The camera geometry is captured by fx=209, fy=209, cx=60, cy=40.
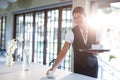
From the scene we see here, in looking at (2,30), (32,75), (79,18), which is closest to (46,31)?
(2,30)

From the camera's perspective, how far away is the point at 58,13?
216 inches

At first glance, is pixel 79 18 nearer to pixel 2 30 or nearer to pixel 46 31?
pixel 46 31

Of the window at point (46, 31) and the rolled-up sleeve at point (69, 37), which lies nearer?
the rolled-up sleeve at point (69, 37)

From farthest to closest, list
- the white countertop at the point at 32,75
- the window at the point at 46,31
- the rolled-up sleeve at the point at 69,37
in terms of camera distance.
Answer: the window at the point at 46,31 → the rolled-up sleeve at the point at 69,37 → the white countertop at the point at 32,75

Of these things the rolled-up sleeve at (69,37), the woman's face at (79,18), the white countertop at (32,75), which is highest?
the woman's face at (79,18)

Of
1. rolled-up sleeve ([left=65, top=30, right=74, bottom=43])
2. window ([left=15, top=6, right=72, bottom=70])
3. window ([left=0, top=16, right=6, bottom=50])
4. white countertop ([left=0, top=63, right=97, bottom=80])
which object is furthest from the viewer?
window ([left=0, top=16, right=6, bottom=50])

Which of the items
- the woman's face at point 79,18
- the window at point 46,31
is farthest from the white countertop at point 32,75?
the window at point 46,31

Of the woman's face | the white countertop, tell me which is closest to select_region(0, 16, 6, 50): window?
the white countertop

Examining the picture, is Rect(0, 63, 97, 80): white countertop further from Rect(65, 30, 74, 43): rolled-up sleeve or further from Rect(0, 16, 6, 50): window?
Rect(0, 16, 6, 50): window

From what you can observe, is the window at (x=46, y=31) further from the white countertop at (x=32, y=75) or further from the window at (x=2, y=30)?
the white countertop at (x=32, y=75)

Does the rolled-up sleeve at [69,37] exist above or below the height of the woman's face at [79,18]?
below

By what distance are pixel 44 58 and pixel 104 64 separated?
217cm

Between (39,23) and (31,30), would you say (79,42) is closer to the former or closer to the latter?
(39,23)

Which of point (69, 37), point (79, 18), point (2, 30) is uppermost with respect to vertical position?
point (2, 30)
